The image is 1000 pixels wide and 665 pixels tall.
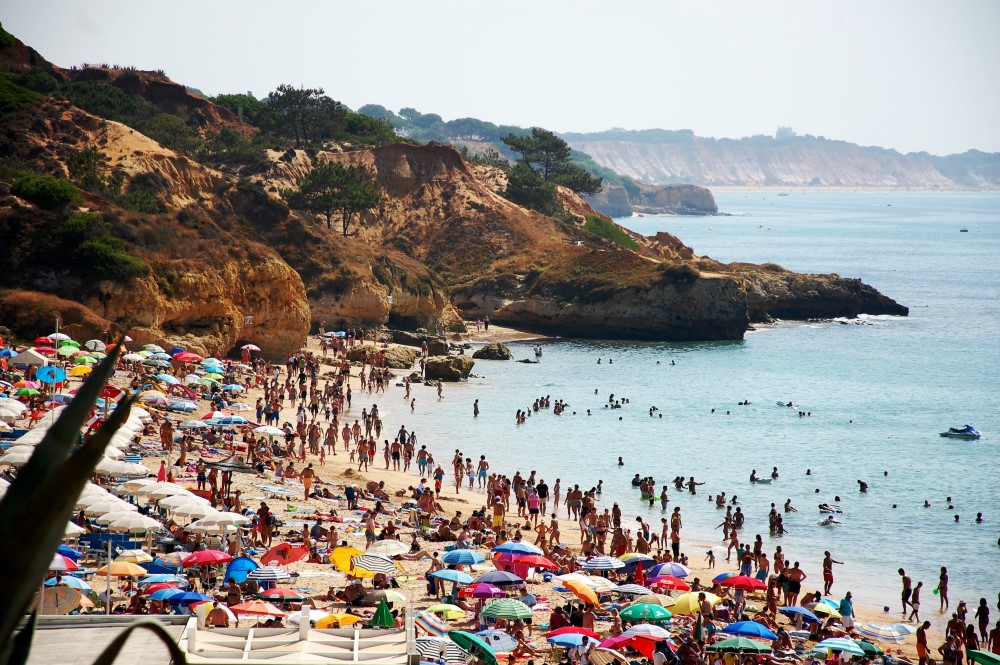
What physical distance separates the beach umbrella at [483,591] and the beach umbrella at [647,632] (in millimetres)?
2447

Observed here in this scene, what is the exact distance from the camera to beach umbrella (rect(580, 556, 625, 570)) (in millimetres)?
19062

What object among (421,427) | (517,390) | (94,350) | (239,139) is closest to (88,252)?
(94,350)

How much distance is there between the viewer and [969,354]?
60.7 m

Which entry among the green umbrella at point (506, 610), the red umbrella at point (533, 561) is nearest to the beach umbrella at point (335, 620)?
the green umbrella at point (506, 610)

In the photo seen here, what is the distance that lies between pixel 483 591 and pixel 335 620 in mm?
3053

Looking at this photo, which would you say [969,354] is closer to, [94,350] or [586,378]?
[586,378]

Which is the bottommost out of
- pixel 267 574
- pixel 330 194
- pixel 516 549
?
pixel 516 549

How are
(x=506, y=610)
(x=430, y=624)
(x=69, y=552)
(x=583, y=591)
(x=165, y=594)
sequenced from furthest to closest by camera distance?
(x=583, y=591) → (x=506, y=610) → (x=69, y=552) → (x=430, y=624) → (x=165, y=594)

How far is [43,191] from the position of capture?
39469 millimetres

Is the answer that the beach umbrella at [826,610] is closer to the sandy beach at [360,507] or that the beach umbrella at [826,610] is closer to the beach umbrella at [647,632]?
the sandy beach at [360,507]

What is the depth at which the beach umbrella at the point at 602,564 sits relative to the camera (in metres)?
19.1

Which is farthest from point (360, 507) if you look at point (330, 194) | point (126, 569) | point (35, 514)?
point (330, 194)

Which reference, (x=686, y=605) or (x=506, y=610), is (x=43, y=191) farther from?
(x=686, y=605)

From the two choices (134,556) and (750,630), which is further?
(134,556)
